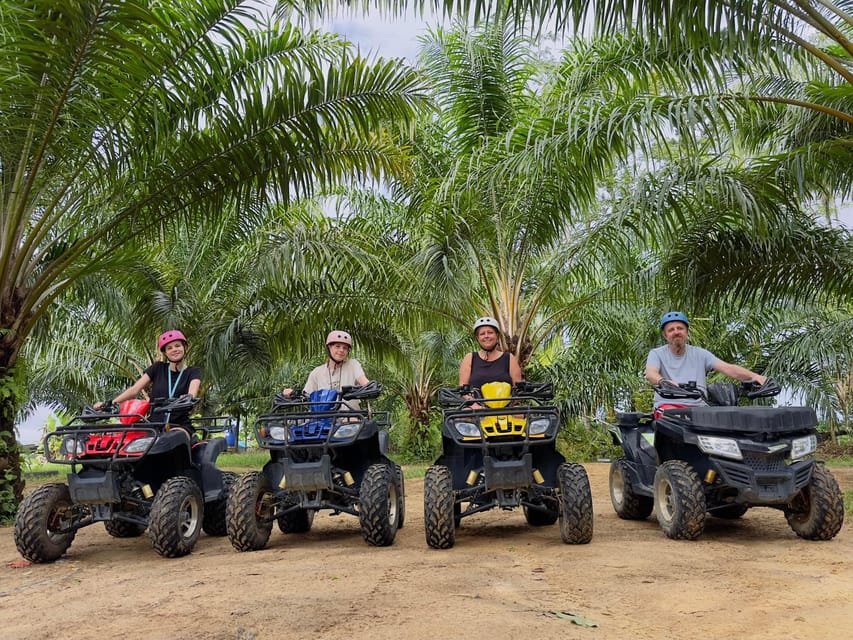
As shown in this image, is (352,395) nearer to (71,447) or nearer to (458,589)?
(71,447)

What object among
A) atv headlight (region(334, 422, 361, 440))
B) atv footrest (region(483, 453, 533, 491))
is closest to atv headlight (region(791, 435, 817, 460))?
atv footrest (region(483, 453, 533, 491))

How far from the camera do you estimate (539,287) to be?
12.5 m

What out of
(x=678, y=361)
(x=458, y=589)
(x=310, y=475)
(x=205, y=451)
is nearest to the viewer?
(x=458, y=589)

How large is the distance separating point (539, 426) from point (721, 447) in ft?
4.18

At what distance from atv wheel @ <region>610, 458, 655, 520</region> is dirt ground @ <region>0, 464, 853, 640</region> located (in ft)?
2.12

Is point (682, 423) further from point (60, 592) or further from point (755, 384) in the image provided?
point (60, 592)

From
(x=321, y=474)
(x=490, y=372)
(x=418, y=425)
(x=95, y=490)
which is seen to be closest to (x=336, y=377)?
(x=321, y=474)

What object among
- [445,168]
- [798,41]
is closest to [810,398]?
[445,168]

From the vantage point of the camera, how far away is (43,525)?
5.94 metres

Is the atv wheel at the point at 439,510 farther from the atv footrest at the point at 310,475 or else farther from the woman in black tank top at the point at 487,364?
the woman in black tank top at the point at 487,364

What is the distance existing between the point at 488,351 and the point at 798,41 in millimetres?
3818

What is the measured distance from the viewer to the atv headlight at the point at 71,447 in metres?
5.96

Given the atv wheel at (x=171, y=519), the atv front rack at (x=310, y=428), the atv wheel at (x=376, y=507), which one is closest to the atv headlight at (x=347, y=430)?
the atv front rack at (x=310, y=428)

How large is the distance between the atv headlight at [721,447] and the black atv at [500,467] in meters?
0.87
